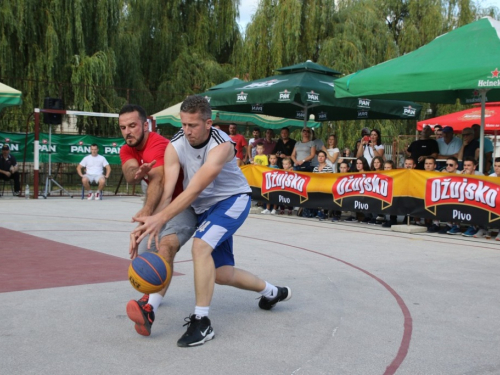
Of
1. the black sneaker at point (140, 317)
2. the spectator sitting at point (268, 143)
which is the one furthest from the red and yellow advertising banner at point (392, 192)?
the black sneaker at point (140, 317)

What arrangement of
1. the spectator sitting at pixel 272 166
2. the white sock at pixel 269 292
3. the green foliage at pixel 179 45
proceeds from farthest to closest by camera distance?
the green foliage at pixel 179 45, the spectator sitting at pixel 272 166, the white sock at pixel 269 292

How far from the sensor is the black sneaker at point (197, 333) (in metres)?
4.72

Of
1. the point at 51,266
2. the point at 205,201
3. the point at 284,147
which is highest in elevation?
the point at 284,147

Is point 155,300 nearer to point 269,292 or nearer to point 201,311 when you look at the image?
point 201,311

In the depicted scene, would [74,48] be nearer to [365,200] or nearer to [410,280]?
[365,200]

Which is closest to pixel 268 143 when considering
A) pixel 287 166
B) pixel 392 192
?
pixel 287 166

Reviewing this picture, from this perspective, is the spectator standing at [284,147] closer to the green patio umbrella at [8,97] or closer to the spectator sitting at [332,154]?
the spectator sitting at [332,154]

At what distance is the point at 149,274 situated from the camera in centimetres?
467

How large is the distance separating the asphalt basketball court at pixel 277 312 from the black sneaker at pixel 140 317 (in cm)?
9

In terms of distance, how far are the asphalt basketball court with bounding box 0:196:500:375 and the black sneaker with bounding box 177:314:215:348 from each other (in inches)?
2.4

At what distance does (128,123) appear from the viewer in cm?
533

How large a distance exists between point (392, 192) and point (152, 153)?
8.19 metres

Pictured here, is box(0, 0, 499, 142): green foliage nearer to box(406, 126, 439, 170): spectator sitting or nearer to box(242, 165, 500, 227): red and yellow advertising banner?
box(242, 165, 500, 227): red and yellow advertising banner

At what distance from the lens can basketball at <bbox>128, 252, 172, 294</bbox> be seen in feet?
15.3
